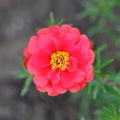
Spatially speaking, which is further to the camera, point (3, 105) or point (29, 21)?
point (29, 21)

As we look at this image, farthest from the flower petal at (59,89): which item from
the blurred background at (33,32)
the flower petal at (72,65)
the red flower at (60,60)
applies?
the blurred background at (33,32)

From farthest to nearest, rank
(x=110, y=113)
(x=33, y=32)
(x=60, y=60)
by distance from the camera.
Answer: (x=33, y=32)
(x=110, y=113)
(x=60, y=60)

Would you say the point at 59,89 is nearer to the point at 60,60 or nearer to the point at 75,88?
the point at 75,88

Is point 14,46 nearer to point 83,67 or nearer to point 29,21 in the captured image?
point 29,21

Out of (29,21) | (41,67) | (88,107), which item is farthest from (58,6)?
(41,67)

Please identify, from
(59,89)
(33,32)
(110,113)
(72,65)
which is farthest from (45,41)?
(33,32)

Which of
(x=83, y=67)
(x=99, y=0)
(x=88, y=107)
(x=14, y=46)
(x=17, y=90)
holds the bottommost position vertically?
(x=88, y=107)

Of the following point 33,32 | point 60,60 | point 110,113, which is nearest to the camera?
point 60,60

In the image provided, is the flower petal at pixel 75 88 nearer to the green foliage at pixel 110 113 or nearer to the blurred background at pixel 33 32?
the green foliage at pixel 110 113

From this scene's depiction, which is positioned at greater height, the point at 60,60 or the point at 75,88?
the point at 60,60
